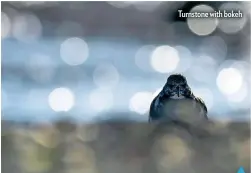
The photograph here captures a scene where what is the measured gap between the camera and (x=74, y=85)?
1698 millimetres

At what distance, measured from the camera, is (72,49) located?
66.8 inches

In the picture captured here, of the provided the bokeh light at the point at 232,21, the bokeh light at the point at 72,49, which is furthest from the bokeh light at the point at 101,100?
the bokeh light at the point at 232,21

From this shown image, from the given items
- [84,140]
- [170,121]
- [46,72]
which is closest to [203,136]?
[170,121]

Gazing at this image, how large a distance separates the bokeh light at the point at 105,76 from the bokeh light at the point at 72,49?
6cm

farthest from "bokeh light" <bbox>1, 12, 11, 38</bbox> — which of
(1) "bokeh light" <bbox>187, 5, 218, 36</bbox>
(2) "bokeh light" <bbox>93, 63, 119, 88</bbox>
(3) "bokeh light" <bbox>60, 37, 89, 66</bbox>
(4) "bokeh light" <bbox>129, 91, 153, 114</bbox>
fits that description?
(1) "bokeh light" <bbox>187, 5, 218, 36</bbox>

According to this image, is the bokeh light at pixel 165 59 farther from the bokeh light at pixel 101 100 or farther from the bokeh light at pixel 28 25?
the bokeh light at pixel 28 25

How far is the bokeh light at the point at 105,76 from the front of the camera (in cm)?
170

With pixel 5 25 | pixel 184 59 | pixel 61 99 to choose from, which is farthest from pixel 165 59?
pixel 5 25

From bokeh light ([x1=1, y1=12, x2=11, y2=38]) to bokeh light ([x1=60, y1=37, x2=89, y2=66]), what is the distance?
15 centimetres

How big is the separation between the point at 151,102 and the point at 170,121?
0.24 feet

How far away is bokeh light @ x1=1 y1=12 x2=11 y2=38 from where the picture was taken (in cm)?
169

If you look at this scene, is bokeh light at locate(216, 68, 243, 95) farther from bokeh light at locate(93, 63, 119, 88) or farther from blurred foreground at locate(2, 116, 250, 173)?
bokeh light at locate(93, 63, 119, 88)

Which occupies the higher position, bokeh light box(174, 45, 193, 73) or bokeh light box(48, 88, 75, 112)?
bokeh light box(174, 45, 193, 73)

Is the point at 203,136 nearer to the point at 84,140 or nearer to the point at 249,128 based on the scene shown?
the point at 249,128
